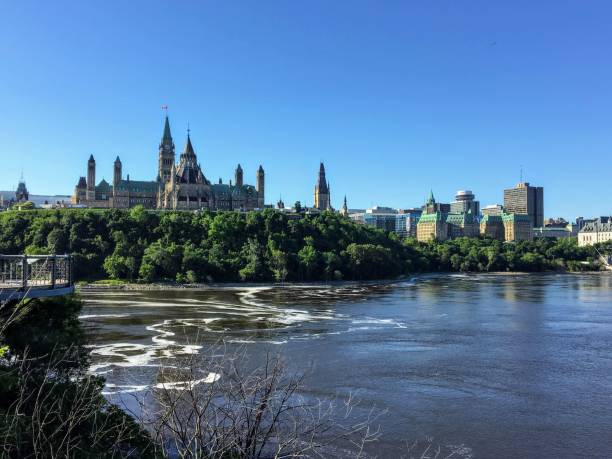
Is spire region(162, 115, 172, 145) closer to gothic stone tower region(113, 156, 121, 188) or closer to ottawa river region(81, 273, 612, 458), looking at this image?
gothic stone tower region(113, 156, 121, 188)

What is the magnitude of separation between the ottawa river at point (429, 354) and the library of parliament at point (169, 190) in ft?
285

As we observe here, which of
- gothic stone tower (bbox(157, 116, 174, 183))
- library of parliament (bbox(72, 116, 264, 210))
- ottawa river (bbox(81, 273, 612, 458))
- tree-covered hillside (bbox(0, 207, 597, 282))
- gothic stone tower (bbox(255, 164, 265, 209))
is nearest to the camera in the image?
ottawa river (bbox(81, 273, 612, 458))

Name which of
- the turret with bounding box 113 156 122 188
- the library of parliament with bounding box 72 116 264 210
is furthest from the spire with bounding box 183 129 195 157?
the turret with bounding box 113 156 122 188

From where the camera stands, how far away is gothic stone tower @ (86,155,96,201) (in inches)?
6875

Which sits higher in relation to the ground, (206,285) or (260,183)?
(260,183)

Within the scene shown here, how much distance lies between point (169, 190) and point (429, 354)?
441 ft

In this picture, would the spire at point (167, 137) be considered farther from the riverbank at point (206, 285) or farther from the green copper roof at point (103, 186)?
the riverbank at point (206, 285)

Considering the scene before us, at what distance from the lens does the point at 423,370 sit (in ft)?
119

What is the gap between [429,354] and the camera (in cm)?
4119

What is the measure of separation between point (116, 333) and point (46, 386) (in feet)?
101

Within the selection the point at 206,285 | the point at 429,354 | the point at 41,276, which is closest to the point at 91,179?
the point at 206,285

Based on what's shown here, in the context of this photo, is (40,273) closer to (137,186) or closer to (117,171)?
(137,186)

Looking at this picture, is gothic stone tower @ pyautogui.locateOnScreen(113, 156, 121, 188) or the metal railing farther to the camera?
gothic stone tower @ pyautogui.locateOnScreen(113, 156, 121, 188)

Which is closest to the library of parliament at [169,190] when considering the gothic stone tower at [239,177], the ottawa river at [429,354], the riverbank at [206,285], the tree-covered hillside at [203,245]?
the gothic stone tower at [239,177]
